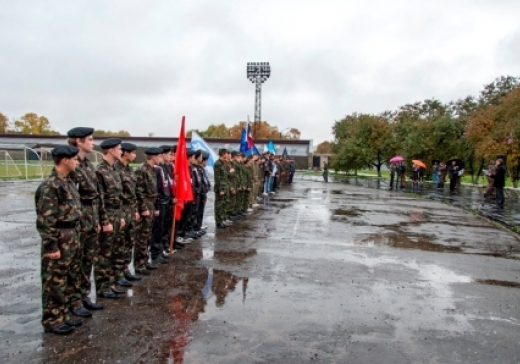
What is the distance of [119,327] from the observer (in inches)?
184

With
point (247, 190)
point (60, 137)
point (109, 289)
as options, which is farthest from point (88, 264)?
point (60, 137)

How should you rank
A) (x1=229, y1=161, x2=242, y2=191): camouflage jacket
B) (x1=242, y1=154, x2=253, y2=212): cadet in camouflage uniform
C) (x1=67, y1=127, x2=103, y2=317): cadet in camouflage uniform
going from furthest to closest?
(x1=242, y1=154, x2=253, y2=212): cadet in camouflage uniform < (x1=229, y1=161, x2=242, y2=191): camouflage jacket < (x1=67, y1=127, x2=103, y2=317): cadet in camouflage uniform

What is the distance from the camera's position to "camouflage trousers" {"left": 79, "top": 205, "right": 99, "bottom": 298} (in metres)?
4.97

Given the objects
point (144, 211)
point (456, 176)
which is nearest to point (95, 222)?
point (144, 211)

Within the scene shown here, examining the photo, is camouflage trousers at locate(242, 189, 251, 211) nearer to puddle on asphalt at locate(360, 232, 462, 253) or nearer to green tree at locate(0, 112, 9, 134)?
puddle on asphalt at locate(360, 232, 462, 253)

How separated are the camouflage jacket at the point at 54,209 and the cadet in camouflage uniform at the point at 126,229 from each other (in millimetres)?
1300

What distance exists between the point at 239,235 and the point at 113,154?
15.5ft

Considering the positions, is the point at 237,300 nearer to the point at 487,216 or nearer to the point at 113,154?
the point at 113,154

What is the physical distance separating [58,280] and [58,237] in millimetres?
414

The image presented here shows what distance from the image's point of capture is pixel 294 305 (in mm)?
5535

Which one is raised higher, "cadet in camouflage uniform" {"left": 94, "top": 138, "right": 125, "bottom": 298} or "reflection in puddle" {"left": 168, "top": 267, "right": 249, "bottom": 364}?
"cadet in camouflage uniform" {"left": 94, "top": 138, "right": 125, "bottom": 298}

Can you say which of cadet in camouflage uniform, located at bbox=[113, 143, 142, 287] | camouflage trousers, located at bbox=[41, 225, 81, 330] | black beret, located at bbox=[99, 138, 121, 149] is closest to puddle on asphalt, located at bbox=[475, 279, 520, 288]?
cadet in camouflage uniform, located at bbox=[113, 143, 142, 287]

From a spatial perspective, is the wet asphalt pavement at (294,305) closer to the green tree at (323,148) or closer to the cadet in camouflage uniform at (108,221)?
the cadet in camouflage uniform at (108,221)

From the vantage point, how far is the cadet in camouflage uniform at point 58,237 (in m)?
4.44
